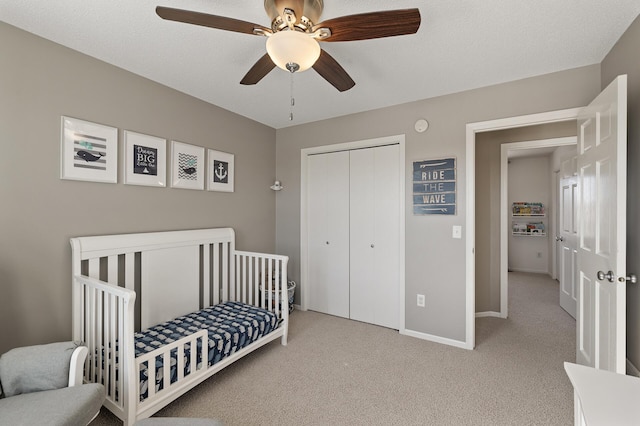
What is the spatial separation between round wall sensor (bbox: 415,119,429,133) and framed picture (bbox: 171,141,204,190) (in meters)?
2.13

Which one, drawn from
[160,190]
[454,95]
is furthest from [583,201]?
[160,190]

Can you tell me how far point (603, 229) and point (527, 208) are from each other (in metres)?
4.77

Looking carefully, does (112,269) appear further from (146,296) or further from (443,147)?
(443,147)

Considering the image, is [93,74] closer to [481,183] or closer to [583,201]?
[583,201]

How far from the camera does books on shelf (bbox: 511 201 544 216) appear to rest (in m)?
5.66

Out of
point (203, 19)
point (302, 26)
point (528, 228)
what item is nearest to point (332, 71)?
point (302, 26)

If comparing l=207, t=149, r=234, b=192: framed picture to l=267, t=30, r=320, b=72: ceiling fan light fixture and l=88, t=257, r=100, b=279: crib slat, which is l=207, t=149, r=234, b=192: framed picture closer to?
l=88, t=257, r=100, b=279: crib slat

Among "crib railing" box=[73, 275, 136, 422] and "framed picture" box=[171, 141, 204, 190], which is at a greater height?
"framed picture" box=[171, 141, 204, 190]

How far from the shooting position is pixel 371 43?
73.5 inches

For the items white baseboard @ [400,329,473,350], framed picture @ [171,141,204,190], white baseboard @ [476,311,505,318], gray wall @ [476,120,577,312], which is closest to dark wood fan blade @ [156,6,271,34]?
framed picture @ [171,141,204,190]

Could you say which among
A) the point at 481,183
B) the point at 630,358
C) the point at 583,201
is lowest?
the point at 630,358

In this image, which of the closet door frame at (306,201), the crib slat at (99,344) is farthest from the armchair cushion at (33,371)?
the closet door frame at (306,201)

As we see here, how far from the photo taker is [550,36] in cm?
179

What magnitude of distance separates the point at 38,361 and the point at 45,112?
1488 mm
